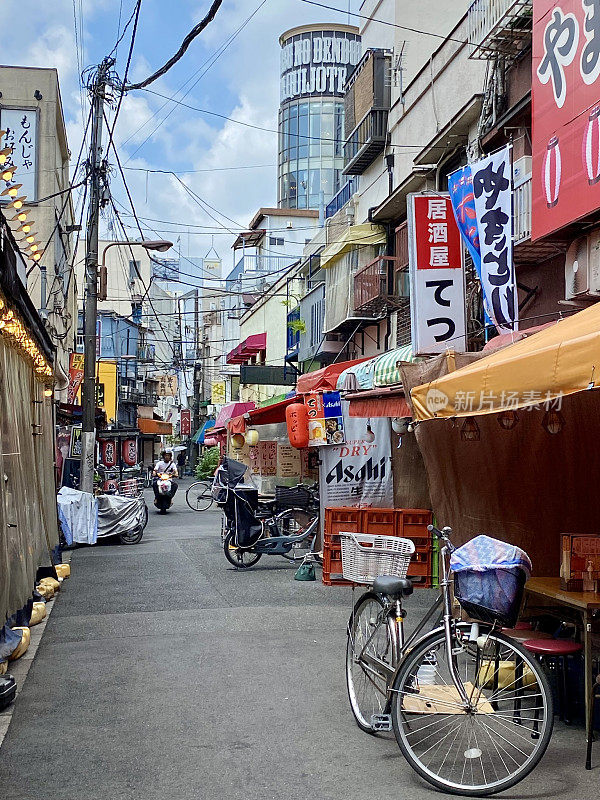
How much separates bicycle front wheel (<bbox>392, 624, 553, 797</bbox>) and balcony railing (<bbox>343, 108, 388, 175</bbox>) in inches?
771

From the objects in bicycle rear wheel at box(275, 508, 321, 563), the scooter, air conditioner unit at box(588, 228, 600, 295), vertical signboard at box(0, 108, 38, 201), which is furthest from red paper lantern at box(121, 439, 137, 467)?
air conditioner unit at box(588, 228, 600, 295)

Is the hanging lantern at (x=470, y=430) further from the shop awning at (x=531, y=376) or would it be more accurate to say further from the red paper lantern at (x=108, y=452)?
the red paper lantern at (x=108, y=452)

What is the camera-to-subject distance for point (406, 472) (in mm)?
12672

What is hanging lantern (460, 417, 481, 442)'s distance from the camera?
29.6 feet

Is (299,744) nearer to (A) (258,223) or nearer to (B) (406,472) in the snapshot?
(B) (406,472)

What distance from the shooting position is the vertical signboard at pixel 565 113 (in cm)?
1057

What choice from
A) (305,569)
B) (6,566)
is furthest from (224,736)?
(305,569)

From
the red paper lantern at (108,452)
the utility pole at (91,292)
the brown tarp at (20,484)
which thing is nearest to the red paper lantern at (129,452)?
the red paper lantern at (108,452)

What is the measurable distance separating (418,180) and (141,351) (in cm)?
5367

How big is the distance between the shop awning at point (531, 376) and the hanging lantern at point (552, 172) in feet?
18.4

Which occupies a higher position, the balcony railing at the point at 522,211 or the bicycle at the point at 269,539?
the balcony railing at the point at 522,211

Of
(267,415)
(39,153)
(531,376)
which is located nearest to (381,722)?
(531,376)

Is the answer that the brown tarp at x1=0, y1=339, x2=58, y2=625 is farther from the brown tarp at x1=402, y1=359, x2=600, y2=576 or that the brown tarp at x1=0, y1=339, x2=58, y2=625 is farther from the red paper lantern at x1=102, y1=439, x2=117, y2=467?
the red paper lantern at x1=102, y1=439, x2=117, y2=467

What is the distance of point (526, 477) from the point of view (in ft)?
28.3
